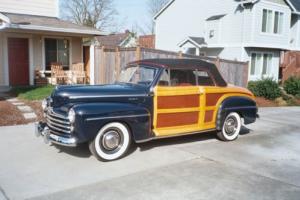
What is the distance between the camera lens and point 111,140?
6.17m

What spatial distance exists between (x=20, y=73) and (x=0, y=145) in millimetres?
8943

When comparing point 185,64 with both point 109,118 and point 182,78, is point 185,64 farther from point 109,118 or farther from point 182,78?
point 109,118

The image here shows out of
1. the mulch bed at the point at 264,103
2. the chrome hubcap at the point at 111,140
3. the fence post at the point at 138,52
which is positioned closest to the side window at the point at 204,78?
the chrome hubcap at the point at 111,140

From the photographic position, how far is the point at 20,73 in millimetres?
15227

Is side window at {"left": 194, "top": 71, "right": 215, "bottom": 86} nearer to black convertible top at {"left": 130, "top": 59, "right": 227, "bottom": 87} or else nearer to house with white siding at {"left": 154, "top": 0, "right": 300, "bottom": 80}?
black convertible top at {"left": 130, "top": 59, "right": 227, "bottom": 87}

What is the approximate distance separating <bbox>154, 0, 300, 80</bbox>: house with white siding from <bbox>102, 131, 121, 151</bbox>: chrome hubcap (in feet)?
62.3

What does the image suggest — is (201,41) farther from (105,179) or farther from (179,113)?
(105,179)

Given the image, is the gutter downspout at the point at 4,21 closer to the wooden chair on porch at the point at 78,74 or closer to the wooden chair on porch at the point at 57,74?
the wooden chair on porch at the point at 57,74

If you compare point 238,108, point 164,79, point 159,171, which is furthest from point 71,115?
point 238,108

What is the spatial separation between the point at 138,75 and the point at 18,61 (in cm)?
986

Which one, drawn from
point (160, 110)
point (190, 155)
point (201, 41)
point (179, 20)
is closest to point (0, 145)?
Answer: point (160, 110)

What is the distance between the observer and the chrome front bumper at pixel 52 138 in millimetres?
5730

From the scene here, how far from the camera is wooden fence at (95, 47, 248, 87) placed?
11965 millimetres

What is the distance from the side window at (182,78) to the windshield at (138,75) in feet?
1.45
